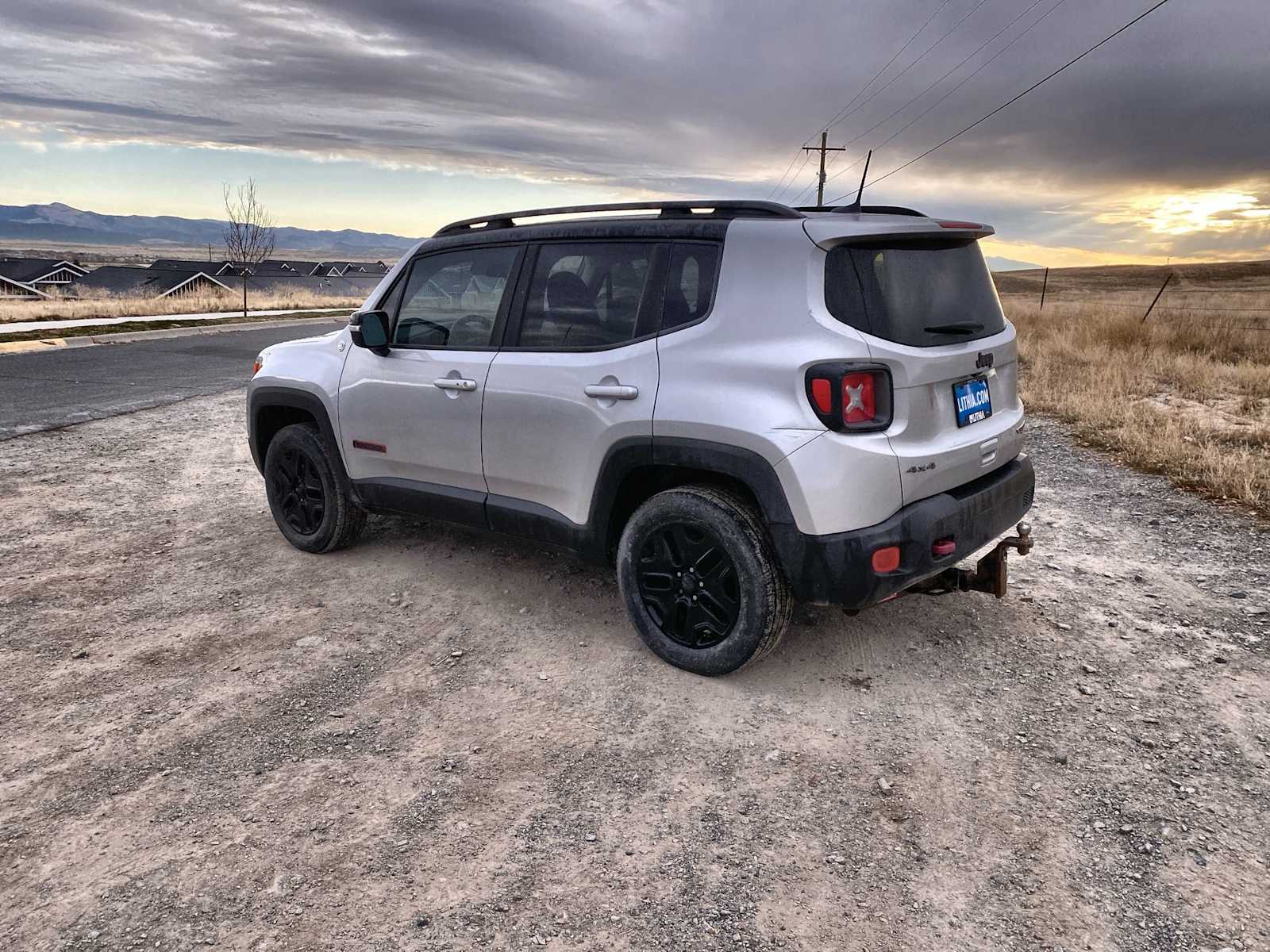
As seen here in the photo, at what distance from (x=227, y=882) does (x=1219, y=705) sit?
3.66m

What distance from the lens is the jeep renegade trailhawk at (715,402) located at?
10.5ft

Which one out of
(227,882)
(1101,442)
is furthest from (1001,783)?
(1101,442)

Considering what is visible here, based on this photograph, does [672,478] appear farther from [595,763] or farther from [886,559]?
[595,763]

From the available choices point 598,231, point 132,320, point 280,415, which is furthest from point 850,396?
point 132,320

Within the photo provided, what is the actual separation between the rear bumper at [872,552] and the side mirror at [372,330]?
2434mm

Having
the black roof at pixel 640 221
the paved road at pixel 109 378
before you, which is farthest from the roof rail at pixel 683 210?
the paved road at pixel 109 378

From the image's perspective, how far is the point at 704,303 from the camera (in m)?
3.49

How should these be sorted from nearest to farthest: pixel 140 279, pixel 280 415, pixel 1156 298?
1. pixel 280 415
2. pixel 1156 298
3. pixel 140 279

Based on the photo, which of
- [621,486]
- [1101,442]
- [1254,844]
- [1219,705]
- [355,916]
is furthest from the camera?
[1101,442]

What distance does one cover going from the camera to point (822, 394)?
3.13 meters

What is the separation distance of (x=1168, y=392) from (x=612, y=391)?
10375 mm

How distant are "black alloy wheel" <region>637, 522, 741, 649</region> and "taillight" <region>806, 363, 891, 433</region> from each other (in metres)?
0.70

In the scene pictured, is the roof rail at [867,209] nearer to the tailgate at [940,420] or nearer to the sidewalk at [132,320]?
the tailgate at [940,420]

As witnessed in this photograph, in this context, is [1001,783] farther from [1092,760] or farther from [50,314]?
[50,314]
